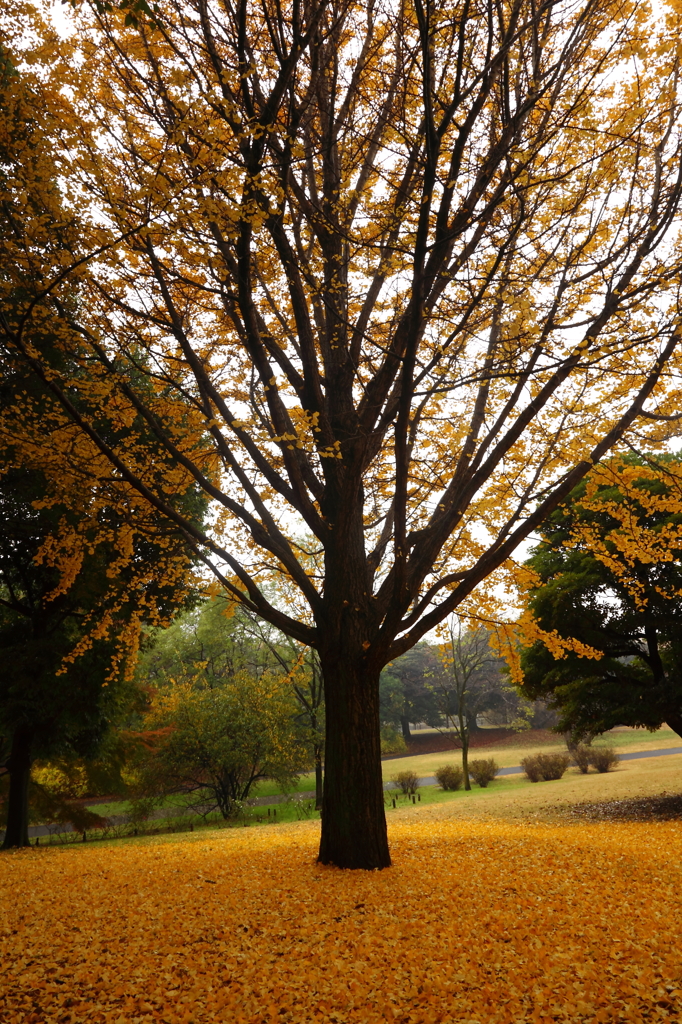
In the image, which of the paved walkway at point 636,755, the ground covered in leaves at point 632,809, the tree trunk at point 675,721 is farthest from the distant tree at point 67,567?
the paved walkway at point 636,755

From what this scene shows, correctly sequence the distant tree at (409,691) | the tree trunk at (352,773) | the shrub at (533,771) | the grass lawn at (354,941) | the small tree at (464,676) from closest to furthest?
the grass lawn at (354,941) < the tree trunk at (352,773) < the shrub at (533,771) < the small tree at (464,676) < the distant tree at (409,691)

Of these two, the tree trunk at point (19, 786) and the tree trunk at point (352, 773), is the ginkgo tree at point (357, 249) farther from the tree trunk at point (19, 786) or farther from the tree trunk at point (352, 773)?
the tree trunk at point (19, 786)

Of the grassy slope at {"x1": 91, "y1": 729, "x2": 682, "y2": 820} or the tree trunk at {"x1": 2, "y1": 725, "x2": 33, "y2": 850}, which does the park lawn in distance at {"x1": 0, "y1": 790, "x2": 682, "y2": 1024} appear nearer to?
the tree trunk at {"x1": 2, "y1": 725, "x2": 33, "y2": 850}

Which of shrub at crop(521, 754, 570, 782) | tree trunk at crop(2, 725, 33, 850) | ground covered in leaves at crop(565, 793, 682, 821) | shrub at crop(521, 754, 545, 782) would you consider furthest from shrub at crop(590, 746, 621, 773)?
tree trunk at crop(2, 725, 33, 850)

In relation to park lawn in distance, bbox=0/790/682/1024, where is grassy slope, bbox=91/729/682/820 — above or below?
below

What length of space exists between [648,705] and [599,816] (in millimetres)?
2265

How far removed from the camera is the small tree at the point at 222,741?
16.6 meters

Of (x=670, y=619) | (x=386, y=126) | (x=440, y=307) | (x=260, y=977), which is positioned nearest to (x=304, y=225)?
(x=386, y=126)

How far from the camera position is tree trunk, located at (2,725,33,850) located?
11523mm

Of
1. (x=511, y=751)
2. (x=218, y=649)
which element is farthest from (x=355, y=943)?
(x=511, y=751)

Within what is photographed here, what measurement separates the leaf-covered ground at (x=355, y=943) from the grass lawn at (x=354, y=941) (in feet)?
0.04

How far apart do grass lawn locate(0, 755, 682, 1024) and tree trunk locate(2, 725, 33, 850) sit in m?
6.09

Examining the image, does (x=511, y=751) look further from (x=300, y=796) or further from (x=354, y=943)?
(x=354, y=943)

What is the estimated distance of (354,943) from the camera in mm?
3576
